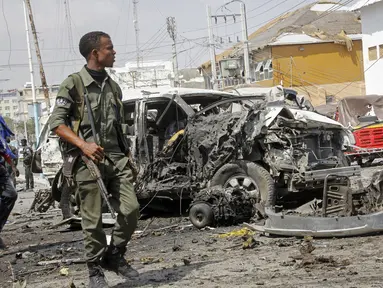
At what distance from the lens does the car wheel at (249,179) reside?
354 inches

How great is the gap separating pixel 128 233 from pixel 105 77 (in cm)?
134

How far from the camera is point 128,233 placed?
214 inches

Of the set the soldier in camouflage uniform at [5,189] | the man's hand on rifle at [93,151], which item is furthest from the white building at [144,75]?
the man's hand on rifle at [93,151]

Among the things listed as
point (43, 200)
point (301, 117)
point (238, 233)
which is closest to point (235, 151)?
point (301, 117)

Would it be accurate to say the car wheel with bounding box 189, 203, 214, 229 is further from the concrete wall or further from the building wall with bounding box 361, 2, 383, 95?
the concrete wall

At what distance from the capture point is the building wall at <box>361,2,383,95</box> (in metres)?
32.1

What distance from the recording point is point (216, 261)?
6.20 m

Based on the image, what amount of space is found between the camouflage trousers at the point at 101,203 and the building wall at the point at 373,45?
28.7m

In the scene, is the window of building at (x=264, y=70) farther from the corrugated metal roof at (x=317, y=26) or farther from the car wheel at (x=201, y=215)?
the car wheel at (x=201, y=215)

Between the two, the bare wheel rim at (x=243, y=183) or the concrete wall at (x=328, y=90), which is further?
the concrete wall at (x=328, y=90)

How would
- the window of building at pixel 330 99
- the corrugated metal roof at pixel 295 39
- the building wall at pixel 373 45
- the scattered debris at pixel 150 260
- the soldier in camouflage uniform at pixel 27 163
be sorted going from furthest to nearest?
1. the window of building at pixel 330 99
2. the corrugated metal roof at pixel 295 39
3. the building wall at pixel 373 45
4. the soldier in camouflage uniform at pixel 27 163
5. the scattered debris at pixel 150 260

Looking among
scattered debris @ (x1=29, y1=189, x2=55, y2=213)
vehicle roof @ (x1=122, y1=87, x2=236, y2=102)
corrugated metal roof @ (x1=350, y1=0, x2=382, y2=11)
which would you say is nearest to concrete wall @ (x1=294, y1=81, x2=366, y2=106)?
corrugated metal roof @ (x1=350, y1=0, x2=382, y2=11)

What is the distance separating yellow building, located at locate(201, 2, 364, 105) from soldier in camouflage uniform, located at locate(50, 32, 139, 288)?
4034 centimetres

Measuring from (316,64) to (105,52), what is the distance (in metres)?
42.9
